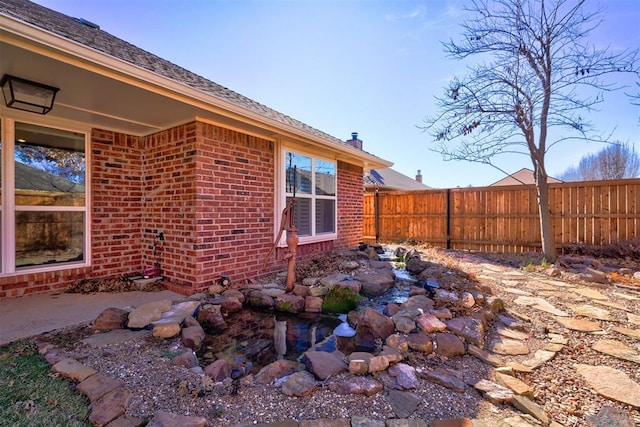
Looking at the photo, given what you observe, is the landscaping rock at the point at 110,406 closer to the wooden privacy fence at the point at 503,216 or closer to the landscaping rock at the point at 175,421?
the landscaping rock at the point at 175,421

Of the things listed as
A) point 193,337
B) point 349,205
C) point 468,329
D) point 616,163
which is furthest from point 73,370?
point 616,163

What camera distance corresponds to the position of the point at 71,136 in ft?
12.7

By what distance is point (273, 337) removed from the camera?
118 inches

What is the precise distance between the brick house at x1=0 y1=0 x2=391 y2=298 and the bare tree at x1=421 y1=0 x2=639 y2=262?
158 inches

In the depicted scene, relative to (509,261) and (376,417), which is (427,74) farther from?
(376,417)

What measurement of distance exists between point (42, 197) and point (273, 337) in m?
3.41

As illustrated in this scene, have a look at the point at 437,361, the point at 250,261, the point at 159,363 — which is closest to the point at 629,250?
the point at 437,361

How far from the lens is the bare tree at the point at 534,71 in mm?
5668

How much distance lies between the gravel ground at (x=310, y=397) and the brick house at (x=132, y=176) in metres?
1.59

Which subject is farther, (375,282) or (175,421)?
(375,282)

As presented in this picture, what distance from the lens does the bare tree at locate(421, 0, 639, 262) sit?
567 cm

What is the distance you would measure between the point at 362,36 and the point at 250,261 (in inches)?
207

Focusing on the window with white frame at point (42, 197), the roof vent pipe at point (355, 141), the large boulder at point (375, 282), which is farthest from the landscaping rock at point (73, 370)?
the roof vent pipe at point (355, 141)

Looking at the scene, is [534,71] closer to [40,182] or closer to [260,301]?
[260,301]
